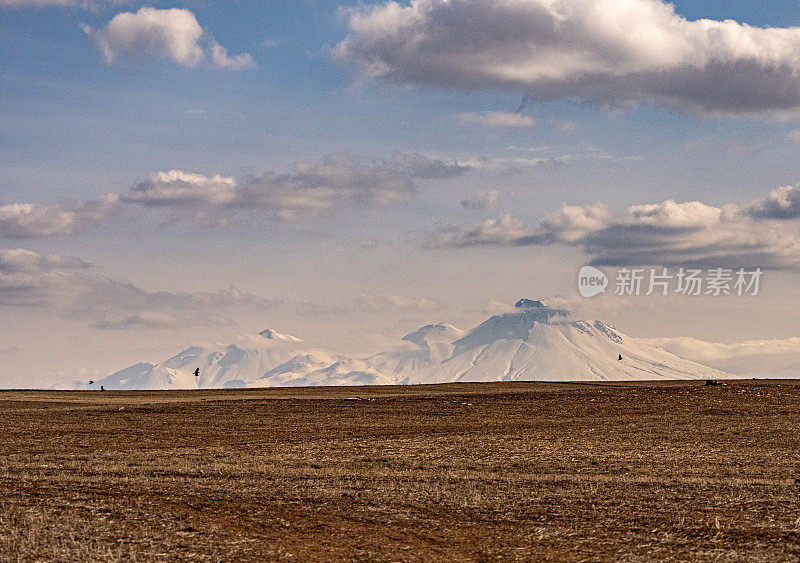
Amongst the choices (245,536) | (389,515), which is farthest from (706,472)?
(245,536)

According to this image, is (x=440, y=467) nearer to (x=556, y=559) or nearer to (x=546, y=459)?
(x=546, y=459)

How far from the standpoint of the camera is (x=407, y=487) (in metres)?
32.0

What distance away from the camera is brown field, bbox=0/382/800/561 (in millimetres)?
22062

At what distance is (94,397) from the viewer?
109 m

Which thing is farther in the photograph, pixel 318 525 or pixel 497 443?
pixel 497 443

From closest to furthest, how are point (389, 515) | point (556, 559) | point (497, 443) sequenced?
point (556, 559)
point (389, 515)
point (497, 443)

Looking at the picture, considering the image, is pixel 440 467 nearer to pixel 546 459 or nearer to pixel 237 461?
pixel 546 459

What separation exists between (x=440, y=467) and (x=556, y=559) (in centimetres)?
1825

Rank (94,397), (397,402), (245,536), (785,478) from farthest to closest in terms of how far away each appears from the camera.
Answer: (94,397)
(397,402)
(785,478)
(245,536)

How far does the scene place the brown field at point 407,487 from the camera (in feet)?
72.4

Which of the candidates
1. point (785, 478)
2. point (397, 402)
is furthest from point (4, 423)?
point (785, 478)

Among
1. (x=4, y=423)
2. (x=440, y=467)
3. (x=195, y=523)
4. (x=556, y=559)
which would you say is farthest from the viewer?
(x=4, y=423)

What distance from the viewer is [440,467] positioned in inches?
1528

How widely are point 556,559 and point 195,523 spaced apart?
10.7 metres
